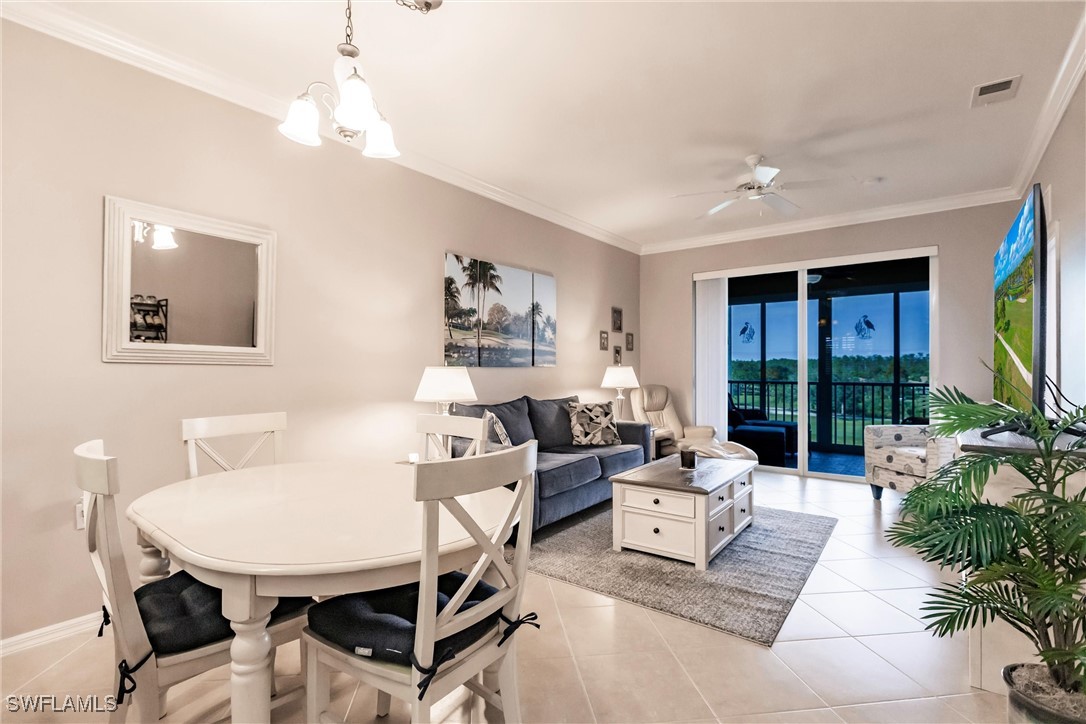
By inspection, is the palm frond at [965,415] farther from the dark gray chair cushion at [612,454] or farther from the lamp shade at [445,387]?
the dark gray chair cushion at [612,454]

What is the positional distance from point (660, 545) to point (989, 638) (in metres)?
1.53

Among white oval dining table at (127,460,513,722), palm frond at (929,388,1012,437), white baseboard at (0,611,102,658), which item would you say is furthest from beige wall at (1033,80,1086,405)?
white baseboard at (0,611,102,658)

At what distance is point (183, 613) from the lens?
4.56ft

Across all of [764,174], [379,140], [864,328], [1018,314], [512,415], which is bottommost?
[512,415]

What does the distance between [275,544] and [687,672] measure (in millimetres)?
1606

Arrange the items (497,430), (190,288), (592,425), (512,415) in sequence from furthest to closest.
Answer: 1. (592,425)
2. (512,415)
3. (497,430)
4. (190,288)

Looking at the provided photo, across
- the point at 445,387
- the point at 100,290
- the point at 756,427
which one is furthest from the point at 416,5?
the point at 756,427

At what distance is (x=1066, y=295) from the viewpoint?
2510mm

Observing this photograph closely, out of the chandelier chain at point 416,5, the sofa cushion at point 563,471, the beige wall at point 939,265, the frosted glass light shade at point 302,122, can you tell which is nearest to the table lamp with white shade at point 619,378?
the beige wall at point 939,265

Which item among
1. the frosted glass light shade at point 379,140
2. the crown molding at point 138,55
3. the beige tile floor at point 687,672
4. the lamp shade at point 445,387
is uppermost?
the crown molding at point 138,55

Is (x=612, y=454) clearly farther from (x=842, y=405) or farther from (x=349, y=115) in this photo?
(x=349, y=115)

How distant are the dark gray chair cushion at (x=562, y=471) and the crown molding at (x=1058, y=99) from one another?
11.1ft

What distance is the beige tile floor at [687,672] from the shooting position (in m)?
1.70

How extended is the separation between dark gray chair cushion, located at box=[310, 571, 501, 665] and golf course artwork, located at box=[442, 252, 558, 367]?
97.9 inches
